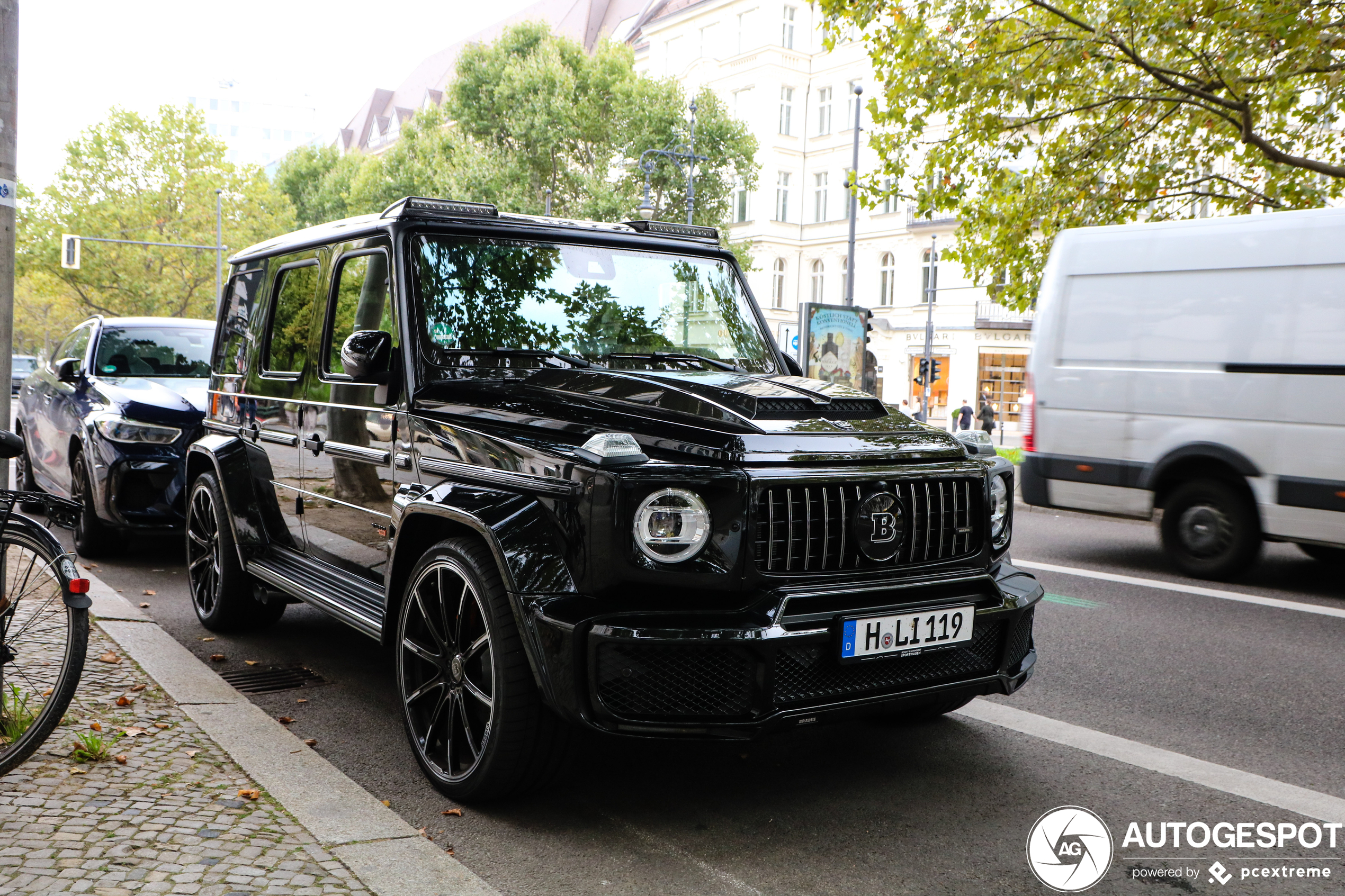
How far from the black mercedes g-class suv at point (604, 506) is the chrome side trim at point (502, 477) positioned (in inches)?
0.4

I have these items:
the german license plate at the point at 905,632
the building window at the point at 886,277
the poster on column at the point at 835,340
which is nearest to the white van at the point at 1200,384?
the german license plate at the point at 905,632

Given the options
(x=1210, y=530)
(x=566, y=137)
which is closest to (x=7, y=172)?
(x=1210, y=530)

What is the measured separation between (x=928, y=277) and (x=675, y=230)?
47.2 m

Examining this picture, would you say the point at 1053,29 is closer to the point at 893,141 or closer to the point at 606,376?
the point at 893,141

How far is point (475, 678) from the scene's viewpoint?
3.69m

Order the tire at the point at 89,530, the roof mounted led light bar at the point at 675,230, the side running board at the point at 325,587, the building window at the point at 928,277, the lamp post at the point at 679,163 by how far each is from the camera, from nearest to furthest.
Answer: the side running board at the point at 325,587, the roof mounted led light bar at the point at 675,230, the tire at the point at 89,530, the lamp post at the point at 679,163, the building window at the point at 928,277

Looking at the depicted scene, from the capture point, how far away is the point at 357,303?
482 cm

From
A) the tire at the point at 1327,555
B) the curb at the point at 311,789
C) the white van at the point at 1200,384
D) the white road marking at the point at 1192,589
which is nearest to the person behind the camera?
the curb at the point at 311,789

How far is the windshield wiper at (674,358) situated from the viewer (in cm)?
463

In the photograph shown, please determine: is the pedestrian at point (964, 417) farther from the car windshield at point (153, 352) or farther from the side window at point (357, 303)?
the side window at point (357, 303)

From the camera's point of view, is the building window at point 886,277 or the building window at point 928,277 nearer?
the building window at point 928,277

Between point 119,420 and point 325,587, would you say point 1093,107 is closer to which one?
point 119,420

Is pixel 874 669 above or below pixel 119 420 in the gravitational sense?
below

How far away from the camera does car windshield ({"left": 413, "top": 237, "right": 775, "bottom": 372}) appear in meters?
4.47
